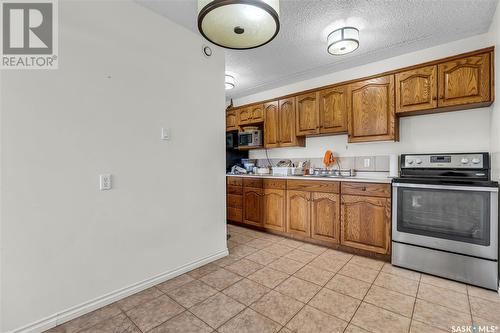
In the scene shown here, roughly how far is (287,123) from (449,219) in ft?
7.74

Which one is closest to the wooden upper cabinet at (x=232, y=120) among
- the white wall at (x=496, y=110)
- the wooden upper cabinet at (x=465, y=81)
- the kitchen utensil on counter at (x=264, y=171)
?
the kitchen utensil on counter at (x=264, y=171)

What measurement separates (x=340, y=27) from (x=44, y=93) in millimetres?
2615

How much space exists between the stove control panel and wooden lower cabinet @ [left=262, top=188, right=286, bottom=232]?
162 cm

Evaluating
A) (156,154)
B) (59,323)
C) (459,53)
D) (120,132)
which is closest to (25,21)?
(120,132)

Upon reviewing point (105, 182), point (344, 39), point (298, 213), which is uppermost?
point (344, 39)

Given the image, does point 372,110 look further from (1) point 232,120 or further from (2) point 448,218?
(1) point 232,120

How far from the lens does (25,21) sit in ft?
5.00

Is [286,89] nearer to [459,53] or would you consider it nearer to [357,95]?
[357,95]

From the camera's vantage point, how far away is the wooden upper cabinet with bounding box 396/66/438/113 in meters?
2.51

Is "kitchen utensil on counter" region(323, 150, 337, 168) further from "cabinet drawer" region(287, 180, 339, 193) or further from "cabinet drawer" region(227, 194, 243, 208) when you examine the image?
"cabinet drawer" region(227, 194, 243, 208)

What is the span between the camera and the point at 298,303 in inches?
71.4
